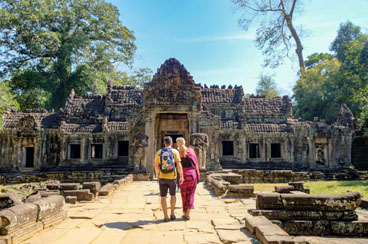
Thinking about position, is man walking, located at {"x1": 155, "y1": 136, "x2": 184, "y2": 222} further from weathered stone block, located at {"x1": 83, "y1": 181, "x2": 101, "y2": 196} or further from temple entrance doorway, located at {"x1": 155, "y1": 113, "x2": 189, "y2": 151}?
temple entrance doorway, located at {"x1": 155, "y1": 113, "x2": 189, "y2": 151}

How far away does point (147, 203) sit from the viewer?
24.1 ft

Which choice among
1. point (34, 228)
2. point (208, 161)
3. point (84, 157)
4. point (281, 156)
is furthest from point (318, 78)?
point (34, 228)

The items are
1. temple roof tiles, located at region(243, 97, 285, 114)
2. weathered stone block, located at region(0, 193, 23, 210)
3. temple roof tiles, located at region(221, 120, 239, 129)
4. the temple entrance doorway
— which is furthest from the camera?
temple roof tiles, located at region(243, 97, 285, 114)

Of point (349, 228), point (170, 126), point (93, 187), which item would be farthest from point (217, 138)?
point (349, 228)

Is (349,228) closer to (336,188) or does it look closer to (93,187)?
(93,187)

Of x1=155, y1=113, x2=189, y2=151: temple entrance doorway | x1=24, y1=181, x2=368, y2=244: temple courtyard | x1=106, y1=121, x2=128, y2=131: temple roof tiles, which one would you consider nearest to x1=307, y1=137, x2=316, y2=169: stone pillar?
x1=155, y1=113, x2=189, y2=151: temple entrance doorway

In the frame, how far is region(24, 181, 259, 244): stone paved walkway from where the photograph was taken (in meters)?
4.29

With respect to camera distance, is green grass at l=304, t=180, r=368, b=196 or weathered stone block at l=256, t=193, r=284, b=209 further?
green grass at l=304, t=180, r=368, b=196

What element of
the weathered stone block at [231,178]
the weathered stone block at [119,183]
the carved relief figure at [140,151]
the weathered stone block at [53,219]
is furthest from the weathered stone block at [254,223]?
the carved relief figure at [140,151]

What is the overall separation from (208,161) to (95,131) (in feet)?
31.7

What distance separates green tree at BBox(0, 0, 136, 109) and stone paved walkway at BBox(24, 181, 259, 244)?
22.7m

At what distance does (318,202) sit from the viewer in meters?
5.61

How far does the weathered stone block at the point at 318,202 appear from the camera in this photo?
5.59 metres

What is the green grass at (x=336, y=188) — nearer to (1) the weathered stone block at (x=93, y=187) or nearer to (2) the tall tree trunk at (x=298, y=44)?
(1) the weathered stone block at (x=93, y=187)
